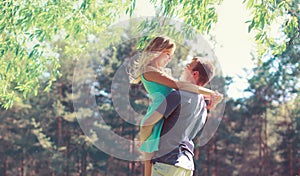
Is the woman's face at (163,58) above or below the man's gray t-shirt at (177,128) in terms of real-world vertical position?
above

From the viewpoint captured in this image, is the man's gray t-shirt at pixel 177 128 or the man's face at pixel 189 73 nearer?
the man's gray t-shirt at pixel 177 128

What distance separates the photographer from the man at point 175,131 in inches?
81.0

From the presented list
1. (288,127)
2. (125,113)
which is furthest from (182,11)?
(288,127)

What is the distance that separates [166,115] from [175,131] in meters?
0.07

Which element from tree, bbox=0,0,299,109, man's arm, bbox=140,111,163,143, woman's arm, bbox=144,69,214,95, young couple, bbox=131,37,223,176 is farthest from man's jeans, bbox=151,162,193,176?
tree, bbox=0,0,299,109

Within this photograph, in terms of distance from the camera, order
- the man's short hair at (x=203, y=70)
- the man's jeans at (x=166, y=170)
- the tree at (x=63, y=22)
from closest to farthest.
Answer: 1. the man's jeans at (x=166, y=170)
2. the man's short hair at (x=203, y=70)
3. the tree at (x=63, y=22)

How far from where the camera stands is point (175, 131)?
6.84ft

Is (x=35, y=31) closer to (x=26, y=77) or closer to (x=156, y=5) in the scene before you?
(x=26, y=77)

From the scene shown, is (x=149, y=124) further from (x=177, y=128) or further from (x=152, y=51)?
(x=152, y=51)

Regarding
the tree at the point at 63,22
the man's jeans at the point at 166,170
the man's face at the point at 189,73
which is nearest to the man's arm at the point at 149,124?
the man's jeans at the point at 166,170

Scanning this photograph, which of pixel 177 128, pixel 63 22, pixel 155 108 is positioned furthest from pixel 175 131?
pixel 63 22

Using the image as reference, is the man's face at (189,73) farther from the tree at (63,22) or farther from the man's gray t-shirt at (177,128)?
the tree at (63,22)

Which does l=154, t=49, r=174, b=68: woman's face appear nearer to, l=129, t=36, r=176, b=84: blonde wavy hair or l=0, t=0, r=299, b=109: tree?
l=129, t=36, r=176, b=84: blonde wavy hair

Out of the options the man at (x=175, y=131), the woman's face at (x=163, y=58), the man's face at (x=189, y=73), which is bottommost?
the man at (x=175, y=131)
